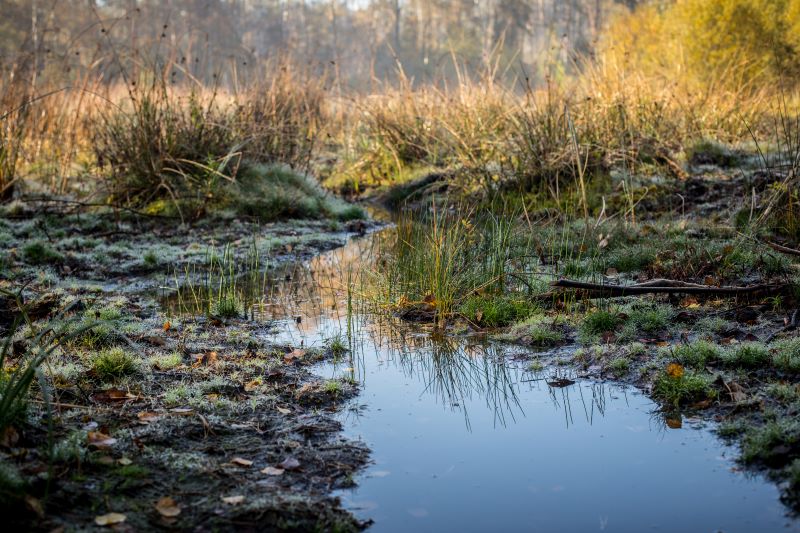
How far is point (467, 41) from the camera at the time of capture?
3634cm

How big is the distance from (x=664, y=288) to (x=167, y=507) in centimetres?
278

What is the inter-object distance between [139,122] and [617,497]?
701 cm

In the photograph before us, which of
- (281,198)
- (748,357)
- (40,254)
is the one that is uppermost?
(281,198)

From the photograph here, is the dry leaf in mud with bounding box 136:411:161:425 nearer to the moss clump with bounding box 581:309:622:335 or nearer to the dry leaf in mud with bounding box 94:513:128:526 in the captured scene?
the dry leaf in mud with bounding box 94:513:128:526

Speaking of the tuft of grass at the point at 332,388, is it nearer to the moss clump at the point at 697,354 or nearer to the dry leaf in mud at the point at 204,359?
the dry leaf in mud at the point at 204,359

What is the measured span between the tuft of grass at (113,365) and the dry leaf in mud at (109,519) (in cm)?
127

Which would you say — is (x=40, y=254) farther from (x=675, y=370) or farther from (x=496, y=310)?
(x=675, y=370)

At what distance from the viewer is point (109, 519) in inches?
82.7

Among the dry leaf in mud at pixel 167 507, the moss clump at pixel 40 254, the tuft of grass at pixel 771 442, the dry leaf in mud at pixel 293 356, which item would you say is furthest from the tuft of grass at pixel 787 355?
the moss clump at pixel 40 254

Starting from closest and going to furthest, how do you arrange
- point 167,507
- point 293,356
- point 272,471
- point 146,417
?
point 167,507
point 272,471
point 146,417
point 293,356

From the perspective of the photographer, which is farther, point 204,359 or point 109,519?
point 204,359

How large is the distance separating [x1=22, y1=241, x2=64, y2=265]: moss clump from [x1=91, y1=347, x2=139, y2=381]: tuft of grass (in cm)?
324

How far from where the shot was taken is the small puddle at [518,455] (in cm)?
228

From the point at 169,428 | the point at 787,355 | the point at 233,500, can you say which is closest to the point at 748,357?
the point at 787,355
